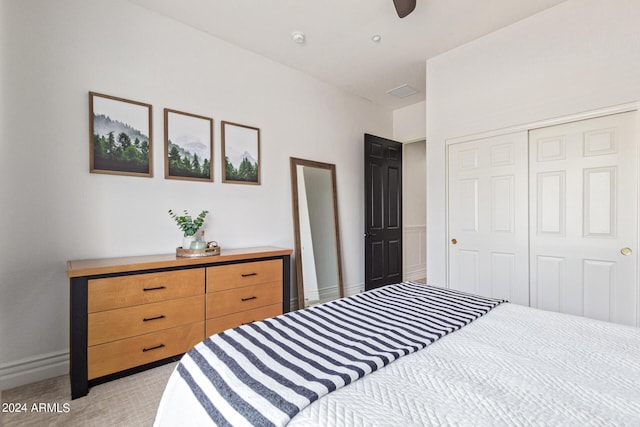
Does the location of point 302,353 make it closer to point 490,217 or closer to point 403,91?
point 490,217

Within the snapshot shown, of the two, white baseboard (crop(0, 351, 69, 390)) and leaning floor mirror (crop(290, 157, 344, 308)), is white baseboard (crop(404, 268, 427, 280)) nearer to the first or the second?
leaning floor mirror (crop(290, 157, 344, 308))

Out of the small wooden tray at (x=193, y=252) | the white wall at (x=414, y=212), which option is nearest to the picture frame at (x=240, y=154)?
the small wooden tray at (x=193, y=252)

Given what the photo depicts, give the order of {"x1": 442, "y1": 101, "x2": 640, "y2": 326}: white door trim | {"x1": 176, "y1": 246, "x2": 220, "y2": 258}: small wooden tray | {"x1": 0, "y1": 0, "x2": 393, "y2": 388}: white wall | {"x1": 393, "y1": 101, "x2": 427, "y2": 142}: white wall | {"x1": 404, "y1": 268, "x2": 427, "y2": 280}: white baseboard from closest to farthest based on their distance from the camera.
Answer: {"x1": 0, "y1": 0, "x2": 393, "y2": 388}: white wall, {"x1": 442, "y1": 101, "x2": 640, "y2": 326}: white door trim, {"x1": 176, "y1": 246, "x2": 220, "y2": 258}: small wooden tray, {"x1": 393, "y1": 101, "x2": 427, "y2": 142}: white wall, {"x1": 404, "y1": 268, "x2": 427, "y2": 280}: white baseboard

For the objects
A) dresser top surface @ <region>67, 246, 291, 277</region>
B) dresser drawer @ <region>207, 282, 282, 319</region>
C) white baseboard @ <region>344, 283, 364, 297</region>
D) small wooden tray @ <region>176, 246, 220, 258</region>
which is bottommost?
white baseboard @ <region>344, 283, 364, 297</region>

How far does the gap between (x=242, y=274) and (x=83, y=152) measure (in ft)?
5.00

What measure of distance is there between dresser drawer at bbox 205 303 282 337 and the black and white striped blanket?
4.23 ft

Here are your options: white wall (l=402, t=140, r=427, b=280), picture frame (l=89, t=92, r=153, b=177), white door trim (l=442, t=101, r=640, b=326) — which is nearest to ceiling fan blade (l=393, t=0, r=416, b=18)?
white door trim (l=442, t=101, r=640, b=326)

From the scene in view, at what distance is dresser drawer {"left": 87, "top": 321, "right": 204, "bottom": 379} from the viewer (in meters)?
1.97

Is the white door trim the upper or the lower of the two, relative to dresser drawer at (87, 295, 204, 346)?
upper

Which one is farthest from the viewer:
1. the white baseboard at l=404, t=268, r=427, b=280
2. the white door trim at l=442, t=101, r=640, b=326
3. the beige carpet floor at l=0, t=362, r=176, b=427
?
the white baseboard at l=404, t=268, r=427, b=280

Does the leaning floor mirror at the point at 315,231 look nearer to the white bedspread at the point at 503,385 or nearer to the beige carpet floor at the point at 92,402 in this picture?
the beige carpet floor at the point at 92,402

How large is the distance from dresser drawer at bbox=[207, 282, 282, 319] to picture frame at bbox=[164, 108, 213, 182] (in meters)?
1.11

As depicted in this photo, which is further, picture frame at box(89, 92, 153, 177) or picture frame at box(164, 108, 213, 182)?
picture frame at box(164, 108, 213, 182)

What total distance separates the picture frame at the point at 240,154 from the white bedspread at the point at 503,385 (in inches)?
98.5
